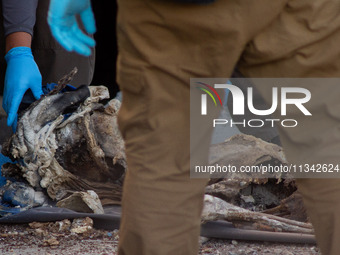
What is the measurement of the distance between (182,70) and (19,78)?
1.88 meters

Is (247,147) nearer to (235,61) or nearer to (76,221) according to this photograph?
(76,221)

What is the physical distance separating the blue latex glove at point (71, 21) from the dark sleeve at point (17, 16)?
1742 millimetres

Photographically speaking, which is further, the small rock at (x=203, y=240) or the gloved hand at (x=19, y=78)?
the gloved hand at (x=19, y=78)

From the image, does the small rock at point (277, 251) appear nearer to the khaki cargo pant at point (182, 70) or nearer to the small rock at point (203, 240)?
the small rock at point (203, 240)

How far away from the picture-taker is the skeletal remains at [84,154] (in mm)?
2494

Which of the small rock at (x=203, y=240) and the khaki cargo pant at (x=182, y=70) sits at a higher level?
the khaki cargo pant at (x=182, y=70)

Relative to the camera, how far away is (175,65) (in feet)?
3.76

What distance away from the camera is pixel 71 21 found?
1.34 meters

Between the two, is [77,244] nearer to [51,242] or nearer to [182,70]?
[51,242]

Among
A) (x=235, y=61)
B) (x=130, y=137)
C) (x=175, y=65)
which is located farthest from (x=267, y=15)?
(x=130, y=137)

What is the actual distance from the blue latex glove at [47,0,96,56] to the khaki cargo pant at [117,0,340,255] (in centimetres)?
15

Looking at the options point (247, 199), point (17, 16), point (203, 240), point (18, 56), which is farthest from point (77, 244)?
point (17, 16)

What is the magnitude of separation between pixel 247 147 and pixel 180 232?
1.44 m

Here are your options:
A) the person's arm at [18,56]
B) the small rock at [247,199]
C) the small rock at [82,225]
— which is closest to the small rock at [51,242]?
the small rock at [82,225]
